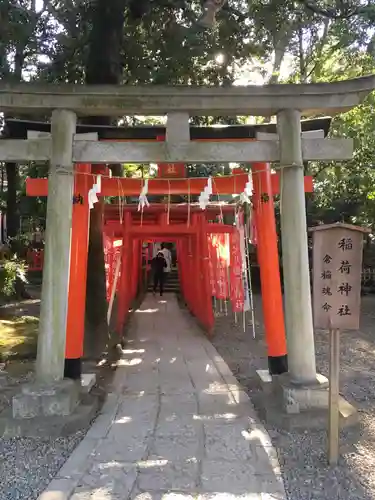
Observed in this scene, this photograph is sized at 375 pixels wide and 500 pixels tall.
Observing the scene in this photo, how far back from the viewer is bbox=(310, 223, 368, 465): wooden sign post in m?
→ 4.22

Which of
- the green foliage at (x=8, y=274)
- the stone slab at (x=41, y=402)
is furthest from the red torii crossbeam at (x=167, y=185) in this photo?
the green foliage at (x=8, y=274)

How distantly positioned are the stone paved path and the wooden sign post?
2.54 feet

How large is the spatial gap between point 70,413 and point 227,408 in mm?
1787

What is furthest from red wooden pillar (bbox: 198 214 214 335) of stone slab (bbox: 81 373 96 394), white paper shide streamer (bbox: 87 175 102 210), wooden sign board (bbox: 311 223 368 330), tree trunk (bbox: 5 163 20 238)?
tree trunk (bbox: 5 163 20 238)

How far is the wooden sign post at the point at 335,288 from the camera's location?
4.22 meters

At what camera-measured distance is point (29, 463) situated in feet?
14.3

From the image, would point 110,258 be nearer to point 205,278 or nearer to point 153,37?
point 205,278

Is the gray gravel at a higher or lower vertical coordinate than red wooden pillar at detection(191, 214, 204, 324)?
lower

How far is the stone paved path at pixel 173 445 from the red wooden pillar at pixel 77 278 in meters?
0.72

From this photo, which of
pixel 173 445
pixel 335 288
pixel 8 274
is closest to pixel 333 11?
pixel 335 288

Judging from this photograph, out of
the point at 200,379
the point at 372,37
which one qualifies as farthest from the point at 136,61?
the point at 200,379

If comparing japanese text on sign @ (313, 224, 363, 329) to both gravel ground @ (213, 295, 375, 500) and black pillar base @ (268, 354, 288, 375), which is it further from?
black pillar base @ (268, 354, 288, 375)

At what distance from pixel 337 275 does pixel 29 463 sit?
3059 mm

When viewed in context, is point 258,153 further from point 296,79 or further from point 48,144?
point 296,79
